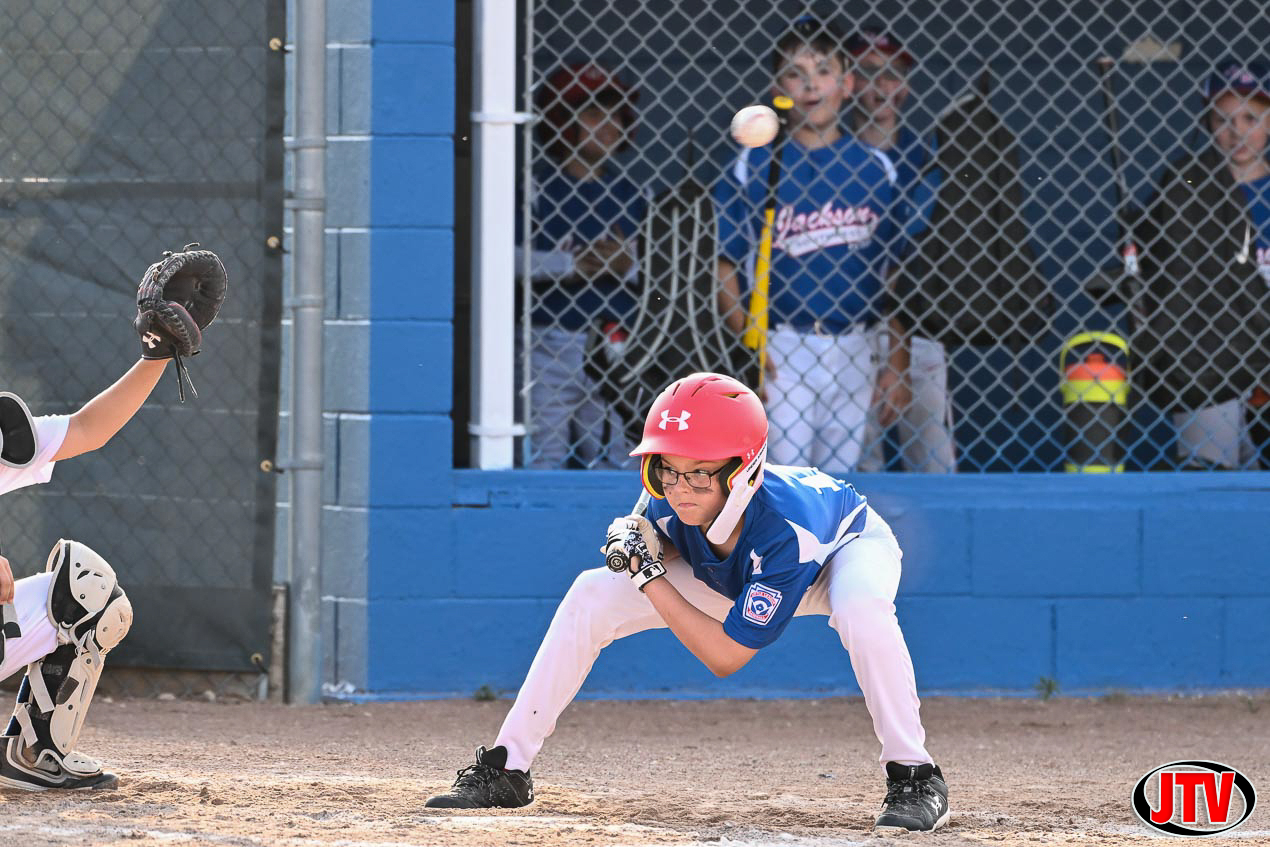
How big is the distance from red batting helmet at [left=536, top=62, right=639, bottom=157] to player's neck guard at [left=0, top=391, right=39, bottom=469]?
8.72ft

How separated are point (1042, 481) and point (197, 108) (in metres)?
3.24

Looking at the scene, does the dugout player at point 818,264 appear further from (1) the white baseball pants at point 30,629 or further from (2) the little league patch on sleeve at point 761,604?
(1) the white baseball pants at point 30,629

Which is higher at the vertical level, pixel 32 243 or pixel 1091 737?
Result: pixel 32 243

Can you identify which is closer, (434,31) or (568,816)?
(568,816)

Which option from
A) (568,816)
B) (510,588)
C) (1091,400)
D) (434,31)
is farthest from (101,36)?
(1091,400)

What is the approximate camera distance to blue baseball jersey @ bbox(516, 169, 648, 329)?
626cm

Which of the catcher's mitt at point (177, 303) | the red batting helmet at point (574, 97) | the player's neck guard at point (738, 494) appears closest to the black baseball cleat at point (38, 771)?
the catcher's mitt at point (177, 303)

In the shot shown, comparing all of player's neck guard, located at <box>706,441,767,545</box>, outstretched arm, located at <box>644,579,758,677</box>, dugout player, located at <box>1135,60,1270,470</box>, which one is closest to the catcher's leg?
outstretched arm, located at <box>644,579,758,677</box>

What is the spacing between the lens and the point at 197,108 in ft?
18.7

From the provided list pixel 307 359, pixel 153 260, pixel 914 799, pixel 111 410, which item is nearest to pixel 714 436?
pixel 914 799

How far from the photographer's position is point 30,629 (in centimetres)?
395

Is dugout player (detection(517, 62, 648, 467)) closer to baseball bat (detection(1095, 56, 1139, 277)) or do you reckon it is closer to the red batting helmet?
the red batting helmet

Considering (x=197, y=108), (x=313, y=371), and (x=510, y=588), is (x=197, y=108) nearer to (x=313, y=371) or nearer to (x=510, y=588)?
(x=313, y=371)
